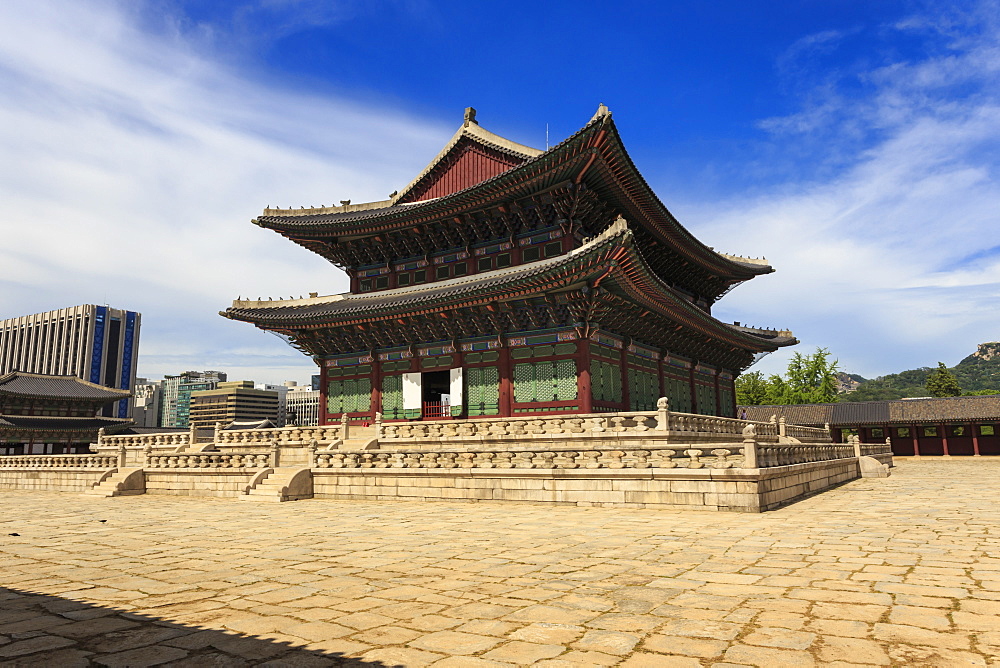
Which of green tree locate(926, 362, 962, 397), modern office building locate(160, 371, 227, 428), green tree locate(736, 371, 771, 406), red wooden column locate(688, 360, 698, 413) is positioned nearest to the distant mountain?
green tree locate(926, 362, 962, 397)

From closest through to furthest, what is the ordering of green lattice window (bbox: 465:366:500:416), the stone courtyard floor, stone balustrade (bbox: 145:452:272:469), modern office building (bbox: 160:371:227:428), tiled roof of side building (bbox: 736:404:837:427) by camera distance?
the stone courtyard floor
stone balustrade (bbox: 145:452:272:469)
green lattice window (bbox: 465:366:500:416)
tiled roof of side building (bbox: 736:404:837:427)
modern office building (bbox: 160:371:227:428)

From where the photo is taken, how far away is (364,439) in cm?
2161

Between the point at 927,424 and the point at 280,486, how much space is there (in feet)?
143

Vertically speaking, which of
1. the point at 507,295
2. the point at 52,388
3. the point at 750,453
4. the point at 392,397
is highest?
the point at 507,295

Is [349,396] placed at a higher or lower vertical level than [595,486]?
higher

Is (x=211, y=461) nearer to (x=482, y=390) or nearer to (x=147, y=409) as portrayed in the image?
(x=482, y=390)

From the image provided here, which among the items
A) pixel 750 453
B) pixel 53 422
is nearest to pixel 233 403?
pixel 53 422

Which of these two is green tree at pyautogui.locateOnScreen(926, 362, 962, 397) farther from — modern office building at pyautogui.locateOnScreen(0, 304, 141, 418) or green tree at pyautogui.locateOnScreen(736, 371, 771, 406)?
modern office building at pyautogui.locateOnScreen(0, 304, 141, 418)

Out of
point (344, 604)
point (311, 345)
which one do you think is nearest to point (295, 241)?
point (311, 345)

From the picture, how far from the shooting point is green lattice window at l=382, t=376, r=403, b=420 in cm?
2691

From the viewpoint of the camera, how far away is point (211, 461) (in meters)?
19.6

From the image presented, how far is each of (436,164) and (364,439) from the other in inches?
576

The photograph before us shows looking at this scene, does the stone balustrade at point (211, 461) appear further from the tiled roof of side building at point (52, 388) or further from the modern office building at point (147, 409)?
the modern office building at point (147, 409)

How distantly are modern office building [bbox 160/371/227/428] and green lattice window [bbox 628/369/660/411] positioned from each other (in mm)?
171433
